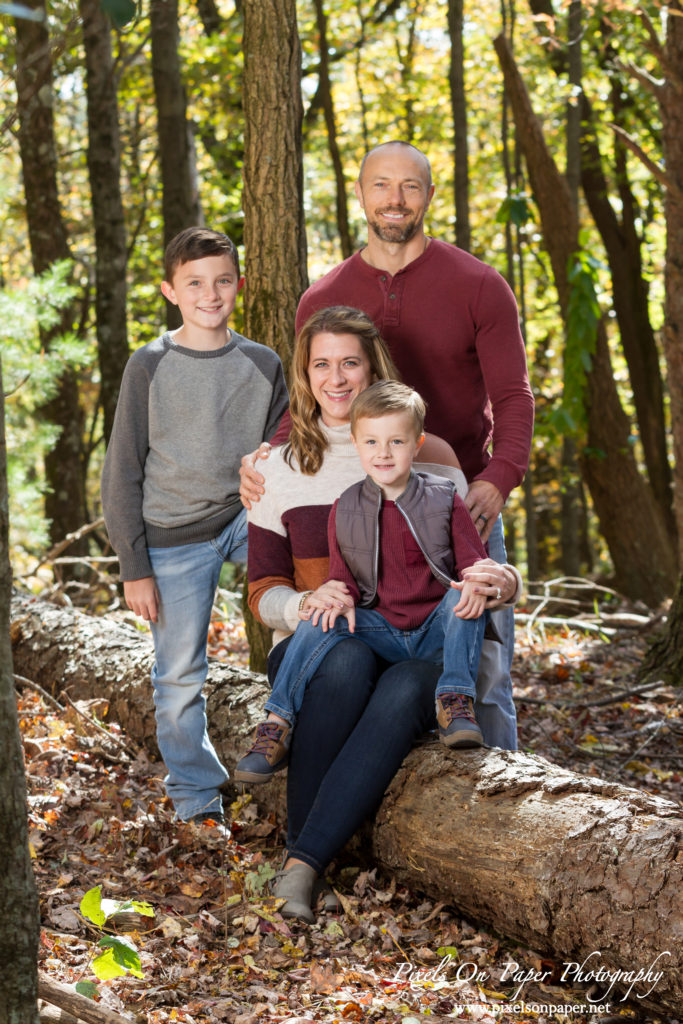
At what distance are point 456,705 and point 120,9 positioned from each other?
245 centimetres

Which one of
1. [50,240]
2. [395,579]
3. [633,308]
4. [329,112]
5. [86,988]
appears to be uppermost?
[329,112]

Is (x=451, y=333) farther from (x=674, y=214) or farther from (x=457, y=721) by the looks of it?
(x=674, y=214)

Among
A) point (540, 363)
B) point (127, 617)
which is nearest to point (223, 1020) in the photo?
point (127, 617)

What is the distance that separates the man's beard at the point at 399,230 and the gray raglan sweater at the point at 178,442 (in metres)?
0.66

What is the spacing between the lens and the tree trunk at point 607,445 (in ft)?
33.2

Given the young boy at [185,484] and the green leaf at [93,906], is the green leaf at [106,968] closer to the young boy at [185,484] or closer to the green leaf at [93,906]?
the green leaf at [93,906]

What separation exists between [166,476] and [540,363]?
1637cm

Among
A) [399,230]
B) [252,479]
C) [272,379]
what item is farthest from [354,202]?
[252,479]

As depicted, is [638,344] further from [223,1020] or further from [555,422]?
[223,1020]

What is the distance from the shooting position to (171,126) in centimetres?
905

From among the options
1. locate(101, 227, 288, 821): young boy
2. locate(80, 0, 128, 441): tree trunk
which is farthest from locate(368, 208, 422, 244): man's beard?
locate(80, 0, 128, 441): tree trunk

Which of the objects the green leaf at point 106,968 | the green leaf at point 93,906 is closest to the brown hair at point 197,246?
the green leaf at point 93,906

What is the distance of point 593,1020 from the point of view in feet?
8.54

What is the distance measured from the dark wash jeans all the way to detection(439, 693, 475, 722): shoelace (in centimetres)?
10
